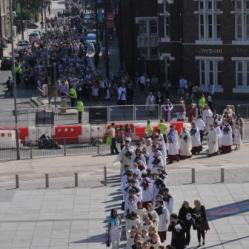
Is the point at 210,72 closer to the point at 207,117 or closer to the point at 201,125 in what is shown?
the point at 207,117

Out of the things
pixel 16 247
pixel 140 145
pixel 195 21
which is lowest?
pixel 16 247

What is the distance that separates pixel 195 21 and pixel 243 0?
3442 millimetres

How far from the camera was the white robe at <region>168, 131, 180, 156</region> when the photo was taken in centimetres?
4319

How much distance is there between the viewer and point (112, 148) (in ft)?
151

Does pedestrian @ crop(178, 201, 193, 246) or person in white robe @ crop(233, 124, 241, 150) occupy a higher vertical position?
person in white robe @ crop(233, 124, 241, 150)

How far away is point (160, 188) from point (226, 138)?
13472 mm

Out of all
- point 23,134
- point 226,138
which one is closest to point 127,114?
point 23,134

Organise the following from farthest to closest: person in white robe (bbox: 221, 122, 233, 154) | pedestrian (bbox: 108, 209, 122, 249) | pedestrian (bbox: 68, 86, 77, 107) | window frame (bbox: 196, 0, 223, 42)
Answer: window frame (bbox: 196, 0, 223, 42)
pedestrian (bbox: 68, 86, 77, 107)
person in white robe (bbox: 221, 122, 233, 154)
pedestrian (bbox: 108, 209, 122, 249)

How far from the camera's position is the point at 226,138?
45.2 m

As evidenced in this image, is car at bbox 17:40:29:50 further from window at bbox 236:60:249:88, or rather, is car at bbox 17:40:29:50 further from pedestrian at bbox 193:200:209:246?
pedestrian at bbox 193:200:209:246

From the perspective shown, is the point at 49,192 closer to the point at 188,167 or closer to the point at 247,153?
the point at 188,167

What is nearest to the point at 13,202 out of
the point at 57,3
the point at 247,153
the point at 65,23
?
the point at 247,153

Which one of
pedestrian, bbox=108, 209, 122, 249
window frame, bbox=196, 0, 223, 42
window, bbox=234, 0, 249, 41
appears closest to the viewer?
pedestrian, bbox=108, 209, 122, 249

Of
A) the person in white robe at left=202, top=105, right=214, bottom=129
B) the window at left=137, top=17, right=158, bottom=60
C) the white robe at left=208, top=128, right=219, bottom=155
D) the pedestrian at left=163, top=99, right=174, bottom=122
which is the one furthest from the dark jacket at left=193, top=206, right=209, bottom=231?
the window at left=137, top=17, right=158, bottom=60
